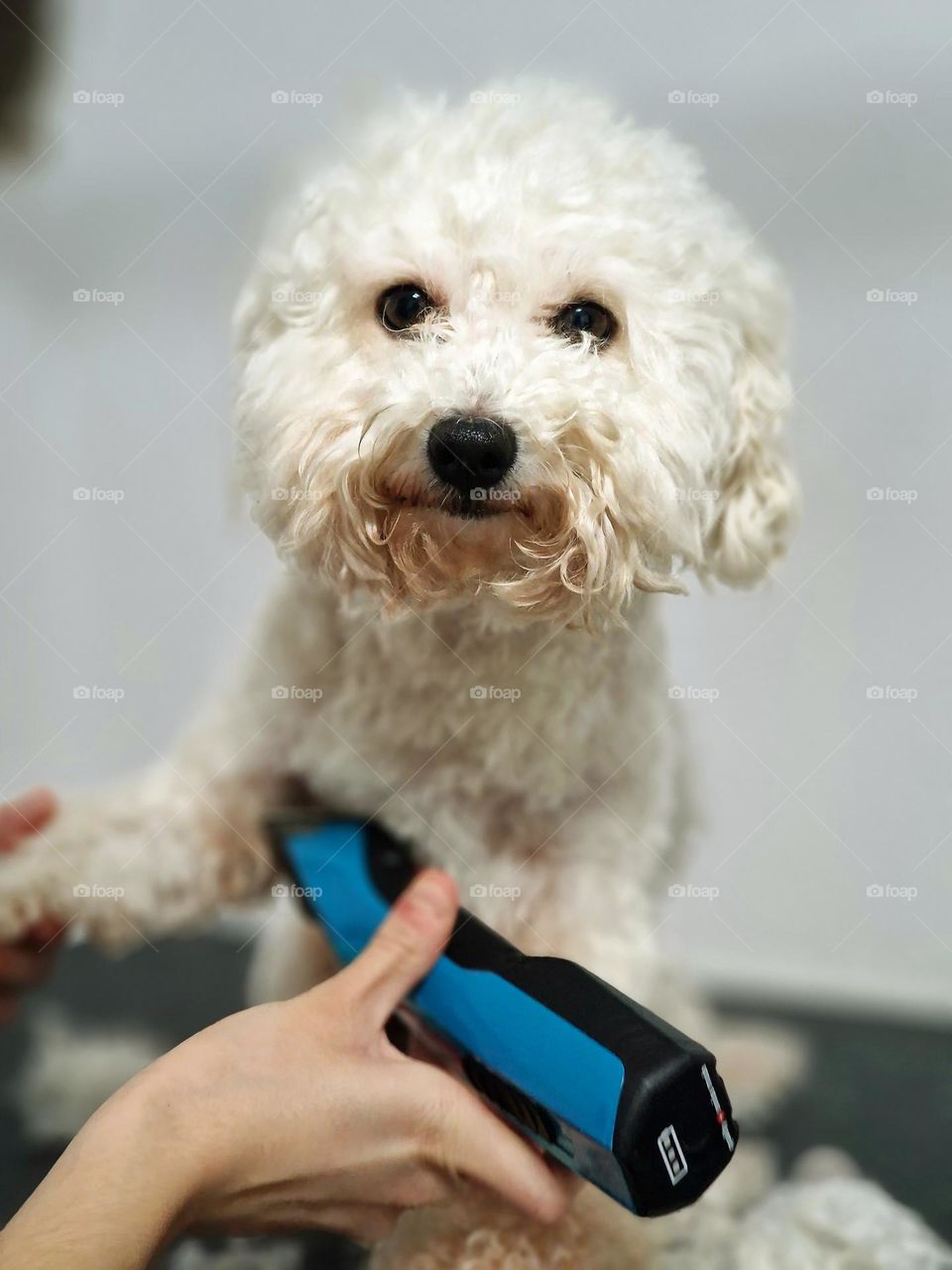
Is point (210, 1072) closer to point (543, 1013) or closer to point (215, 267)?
point (543, 1013)

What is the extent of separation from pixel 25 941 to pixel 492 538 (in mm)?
470

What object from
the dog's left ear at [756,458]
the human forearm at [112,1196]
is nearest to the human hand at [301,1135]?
the human forearm at [112,1196]

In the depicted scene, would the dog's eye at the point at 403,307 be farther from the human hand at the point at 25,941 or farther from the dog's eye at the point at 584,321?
the human hand at the point at 25,941

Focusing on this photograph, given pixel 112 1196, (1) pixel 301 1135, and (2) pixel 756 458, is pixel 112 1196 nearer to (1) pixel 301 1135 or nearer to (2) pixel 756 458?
(1) pixel 301 1135

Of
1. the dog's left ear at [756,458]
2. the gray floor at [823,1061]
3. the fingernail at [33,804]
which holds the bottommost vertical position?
the gray floor at [823,1061]

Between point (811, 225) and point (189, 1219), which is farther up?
point (811, 225)

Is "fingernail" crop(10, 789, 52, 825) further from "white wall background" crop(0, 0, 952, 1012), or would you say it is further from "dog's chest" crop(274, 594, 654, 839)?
"dog's chest" crop(274, 594, 654, 839)

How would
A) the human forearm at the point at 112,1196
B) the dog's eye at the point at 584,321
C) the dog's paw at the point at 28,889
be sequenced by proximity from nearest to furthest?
the human forearm at the point at 112,1196 → the dog's eye at the point at 584,321 → the dog's paw at the point at 28,889

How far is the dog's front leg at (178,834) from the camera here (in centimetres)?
75

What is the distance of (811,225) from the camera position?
0.67 meters

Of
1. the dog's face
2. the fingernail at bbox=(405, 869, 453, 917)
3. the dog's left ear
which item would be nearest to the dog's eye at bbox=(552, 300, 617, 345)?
the dog's face

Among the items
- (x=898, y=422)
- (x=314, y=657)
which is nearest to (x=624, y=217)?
(x=898, y=422)

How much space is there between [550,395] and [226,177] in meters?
0.32

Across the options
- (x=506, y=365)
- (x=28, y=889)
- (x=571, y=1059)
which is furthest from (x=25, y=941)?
(x=506, y=365)
